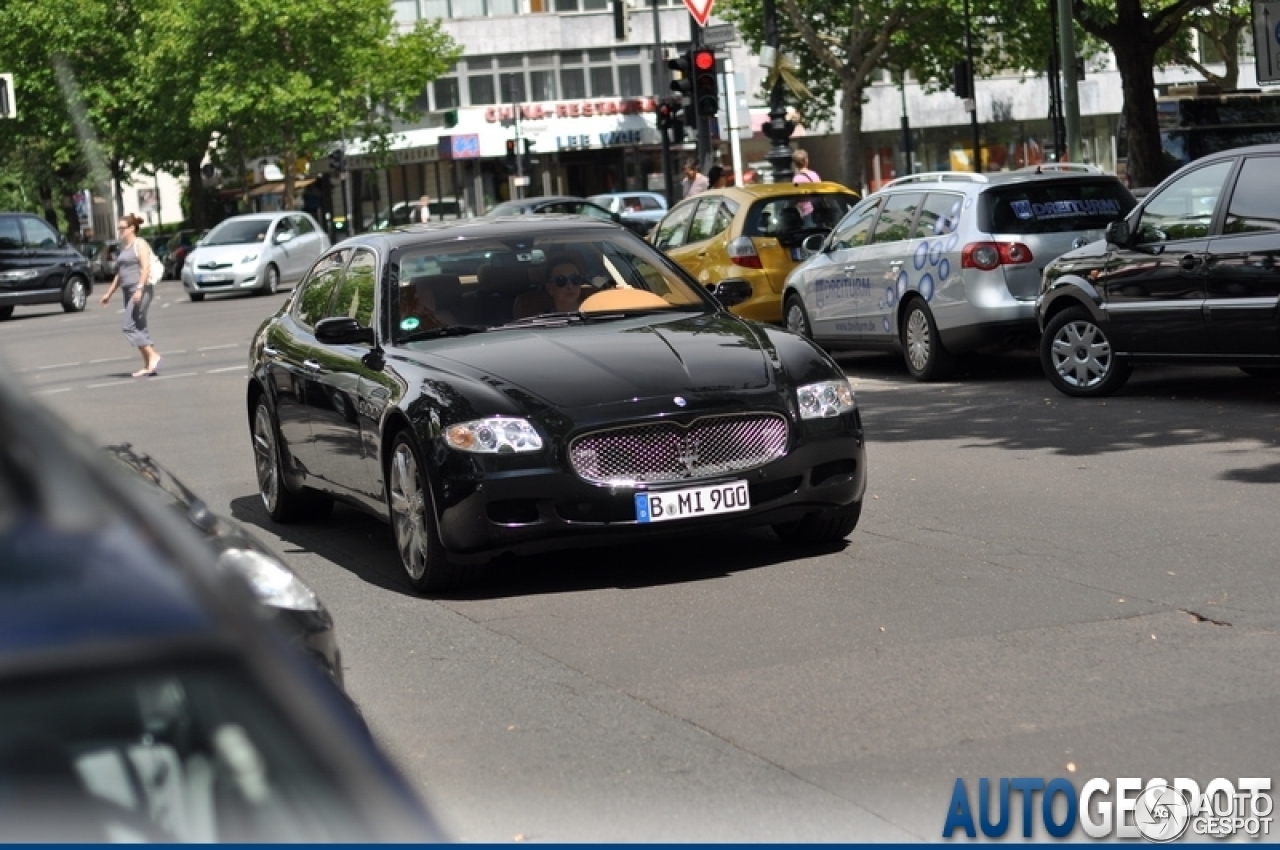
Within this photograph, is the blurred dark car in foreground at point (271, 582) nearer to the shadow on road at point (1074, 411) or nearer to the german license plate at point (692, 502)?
the german license plate at point (692, 502)

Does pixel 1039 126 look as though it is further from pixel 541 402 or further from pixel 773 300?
pixel 541 402

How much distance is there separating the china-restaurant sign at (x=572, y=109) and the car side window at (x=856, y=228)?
→ 209 ft

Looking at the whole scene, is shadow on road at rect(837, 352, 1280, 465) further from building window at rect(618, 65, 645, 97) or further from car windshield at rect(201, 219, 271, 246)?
building window at rect(618, 65, 645, 97)

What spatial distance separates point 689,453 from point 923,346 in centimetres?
858

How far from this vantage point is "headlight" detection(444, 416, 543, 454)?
7.80 m

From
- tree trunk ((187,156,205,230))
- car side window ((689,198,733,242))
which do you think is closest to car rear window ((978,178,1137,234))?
car side window ((689,198,733,242))

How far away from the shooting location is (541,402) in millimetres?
7891

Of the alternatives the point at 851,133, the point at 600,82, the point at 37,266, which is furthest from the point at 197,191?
the point at 37,266

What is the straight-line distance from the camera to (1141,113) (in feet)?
85.4

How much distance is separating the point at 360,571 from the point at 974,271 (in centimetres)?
789

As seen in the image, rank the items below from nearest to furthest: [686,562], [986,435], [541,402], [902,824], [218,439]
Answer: [902,824]
[541,402]
[686,562]
[986,435]
[218,439]

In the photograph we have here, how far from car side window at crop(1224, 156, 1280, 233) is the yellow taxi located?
6.77m

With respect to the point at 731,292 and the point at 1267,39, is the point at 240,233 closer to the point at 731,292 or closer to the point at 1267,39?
the point at 1267,39

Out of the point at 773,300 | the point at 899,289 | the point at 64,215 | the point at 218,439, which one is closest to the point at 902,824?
the point at 218,439
